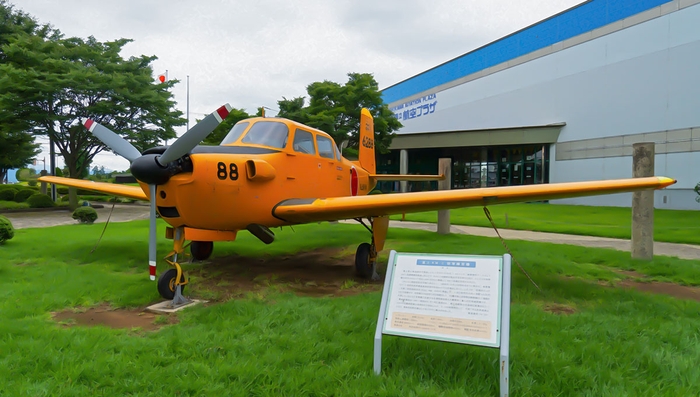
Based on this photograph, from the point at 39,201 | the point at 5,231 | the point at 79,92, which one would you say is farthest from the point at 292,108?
the point at 5,231

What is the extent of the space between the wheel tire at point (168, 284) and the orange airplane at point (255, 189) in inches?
0.5

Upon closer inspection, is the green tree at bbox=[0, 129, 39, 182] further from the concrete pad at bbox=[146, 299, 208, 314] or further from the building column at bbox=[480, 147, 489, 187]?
the building column at bbox=[480, 147, 489, 187]

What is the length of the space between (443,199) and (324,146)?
3.04m

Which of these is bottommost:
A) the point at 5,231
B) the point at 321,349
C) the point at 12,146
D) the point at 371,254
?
the point at 321,349

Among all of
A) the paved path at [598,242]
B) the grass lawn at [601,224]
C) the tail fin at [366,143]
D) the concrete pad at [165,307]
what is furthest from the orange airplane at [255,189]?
the grass lawn at [601,224]

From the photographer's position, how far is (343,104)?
2625 centimetres

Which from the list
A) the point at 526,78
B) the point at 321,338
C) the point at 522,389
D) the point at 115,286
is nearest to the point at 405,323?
the point at 522,389

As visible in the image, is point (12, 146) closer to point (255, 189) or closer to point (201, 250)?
point (201, 250)

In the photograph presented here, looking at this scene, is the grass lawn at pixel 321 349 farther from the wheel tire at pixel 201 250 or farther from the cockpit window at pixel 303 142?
the cockpit window at pixel 303 142

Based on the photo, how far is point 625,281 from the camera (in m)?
6.68

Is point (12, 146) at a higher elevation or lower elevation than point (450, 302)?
higher

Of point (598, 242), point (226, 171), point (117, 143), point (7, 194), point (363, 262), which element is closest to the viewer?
point (226, 171)

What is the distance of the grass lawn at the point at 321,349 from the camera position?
9.76 ft

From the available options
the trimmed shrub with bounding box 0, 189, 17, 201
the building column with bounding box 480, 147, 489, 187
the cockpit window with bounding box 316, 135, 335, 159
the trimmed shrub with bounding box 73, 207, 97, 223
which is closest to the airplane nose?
the cockpit window with bounding box 316, 135, 335, 159
